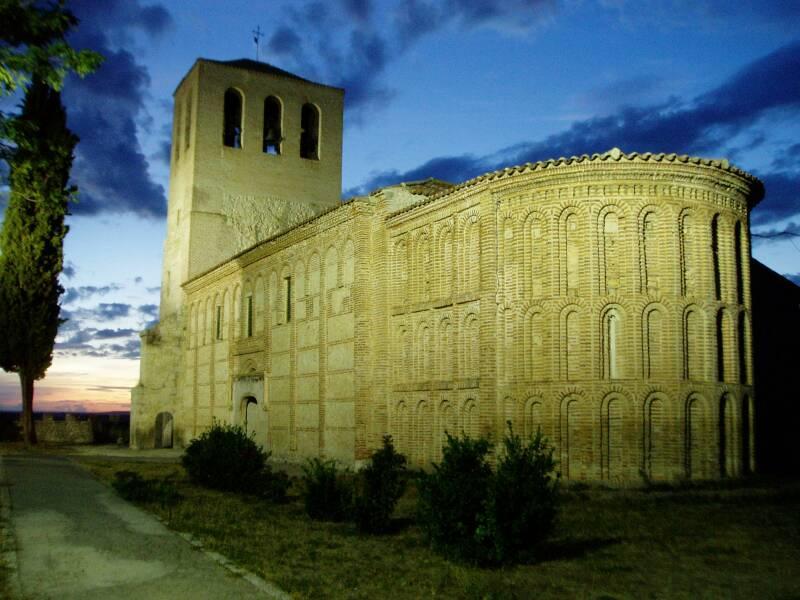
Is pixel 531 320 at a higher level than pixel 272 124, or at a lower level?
lower

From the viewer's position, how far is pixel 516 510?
938 cm

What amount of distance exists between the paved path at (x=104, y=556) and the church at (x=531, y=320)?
8.67 m

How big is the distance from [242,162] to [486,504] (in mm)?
29707

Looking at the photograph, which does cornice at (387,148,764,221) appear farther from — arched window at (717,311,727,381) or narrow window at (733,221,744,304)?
arched window at (717,311,727,381)

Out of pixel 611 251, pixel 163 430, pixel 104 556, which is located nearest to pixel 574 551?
pixel 104 556

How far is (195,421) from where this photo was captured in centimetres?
3525

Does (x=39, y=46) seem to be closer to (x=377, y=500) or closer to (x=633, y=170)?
(x=377, y=500)

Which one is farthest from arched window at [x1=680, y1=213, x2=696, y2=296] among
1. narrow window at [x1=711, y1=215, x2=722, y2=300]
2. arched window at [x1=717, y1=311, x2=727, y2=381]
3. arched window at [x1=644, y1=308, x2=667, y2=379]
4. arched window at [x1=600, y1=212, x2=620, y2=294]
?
arched window at [x1=600, y1=212, x2=620, y2=294]

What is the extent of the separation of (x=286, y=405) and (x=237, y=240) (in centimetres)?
1197

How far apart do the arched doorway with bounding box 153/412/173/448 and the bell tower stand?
4.72 meters

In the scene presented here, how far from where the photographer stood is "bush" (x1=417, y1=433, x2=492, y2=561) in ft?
31.6

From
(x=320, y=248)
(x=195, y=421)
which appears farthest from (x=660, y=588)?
(x=195, y=421)

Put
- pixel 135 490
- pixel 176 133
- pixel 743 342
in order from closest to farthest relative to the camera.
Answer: pixel 135 490 → pixel 743 342 → pixel 176 133

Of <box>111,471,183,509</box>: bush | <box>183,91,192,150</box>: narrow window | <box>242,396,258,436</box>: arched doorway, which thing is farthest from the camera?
<box>183,91,192,150</box>: narrow window
